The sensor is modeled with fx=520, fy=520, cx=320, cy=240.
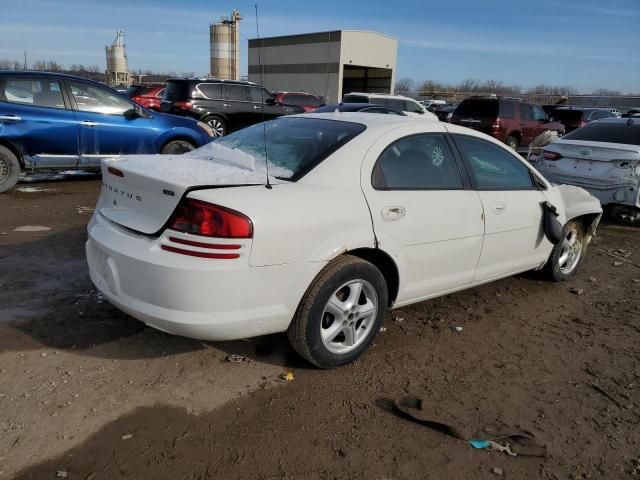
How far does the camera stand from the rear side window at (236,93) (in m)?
14.2

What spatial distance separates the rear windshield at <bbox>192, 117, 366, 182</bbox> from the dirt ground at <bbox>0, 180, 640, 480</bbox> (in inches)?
48.0

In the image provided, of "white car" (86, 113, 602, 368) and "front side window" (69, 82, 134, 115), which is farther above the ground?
"front side window" (69, 82, 134, 115)

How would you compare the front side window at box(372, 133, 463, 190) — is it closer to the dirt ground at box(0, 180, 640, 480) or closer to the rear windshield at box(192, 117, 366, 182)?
the rear windshield at box(192, 117, 366, 182)

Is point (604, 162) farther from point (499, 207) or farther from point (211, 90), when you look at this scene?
point (211, 90)

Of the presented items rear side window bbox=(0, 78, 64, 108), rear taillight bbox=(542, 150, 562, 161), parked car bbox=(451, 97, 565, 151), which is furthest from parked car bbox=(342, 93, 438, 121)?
rear side window bbox=(0, 78, 64, 108)

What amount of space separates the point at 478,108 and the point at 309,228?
14566 millimetres

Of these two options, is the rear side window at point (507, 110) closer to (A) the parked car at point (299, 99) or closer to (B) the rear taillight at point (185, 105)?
(A) the parked car at point (299, 99)

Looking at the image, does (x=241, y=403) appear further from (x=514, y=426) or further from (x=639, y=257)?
(x=639, y=257)

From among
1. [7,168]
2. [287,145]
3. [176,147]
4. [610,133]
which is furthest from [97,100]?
[610,133]

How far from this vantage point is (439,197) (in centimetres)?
358

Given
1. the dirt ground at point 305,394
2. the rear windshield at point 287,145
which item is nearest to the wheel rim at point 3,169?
the dirt ground at point 305,394

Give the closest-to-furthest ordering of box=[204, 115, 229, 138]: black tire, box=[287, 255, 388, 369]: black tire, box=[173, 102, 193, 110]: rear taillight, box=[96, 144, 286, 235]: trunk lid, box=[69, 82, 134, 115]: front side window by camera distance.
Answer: box=[96, 144, 286, 235]: trunk lid, box=[287, 255, 388, 369]: black tire, box=[69, 82, 134, 115]: front side window, box=[173, 102, 193, 110]: rear taillight, box=[204, 115, 229, 138]: black tire

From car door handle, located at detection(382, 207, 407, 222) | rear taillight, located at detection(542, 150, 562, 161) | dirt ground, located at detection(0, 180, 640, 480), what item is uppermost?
car door handle, located at detection(382, 207, 407, 222)

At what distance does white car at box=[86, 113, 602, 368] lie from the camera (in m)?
2.69
